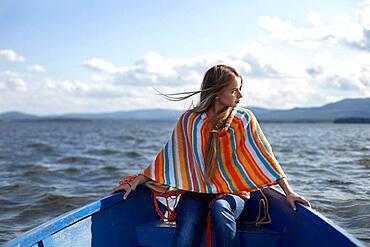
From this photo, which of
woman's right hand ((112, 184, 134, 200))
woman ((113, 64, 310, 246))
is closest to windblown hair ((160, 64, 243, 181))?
woman ((113, 64, 310, 246))

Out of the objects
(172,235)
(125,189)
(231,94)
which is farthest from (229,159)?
(125,189)

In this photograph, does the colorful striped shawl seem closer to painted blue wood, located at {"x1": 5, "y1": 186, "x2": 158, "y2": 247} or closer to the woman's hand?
the woman's hand

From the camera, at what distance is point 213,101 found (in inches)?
150

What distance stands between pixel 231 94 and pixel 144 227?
4.15ft

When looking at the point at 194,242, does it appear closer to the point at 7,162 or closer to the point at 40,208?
the point at 40,208

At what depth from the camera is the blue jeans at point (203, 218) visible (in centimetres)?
342

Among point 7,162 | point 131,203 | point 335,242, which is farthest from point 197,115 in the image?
point 7,162

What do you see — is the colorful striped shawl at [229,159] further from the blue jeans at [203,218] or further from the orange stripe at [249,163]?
the blue jeans at [203,218]

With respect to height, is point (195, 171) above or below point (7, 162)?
above

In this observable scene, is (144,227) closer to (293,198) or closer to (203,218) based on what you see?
(203,218)

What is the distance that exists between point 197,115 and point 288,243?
117cm

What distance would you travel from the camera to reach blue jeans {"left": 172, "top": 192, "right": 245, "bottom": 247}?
3.42m

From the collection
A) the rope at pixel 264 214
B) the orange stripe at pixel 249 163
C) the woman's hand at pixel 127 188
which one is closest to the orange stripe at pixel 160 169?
the woman's hand at pixel 127 188

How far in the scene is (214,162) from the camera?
376 cm
